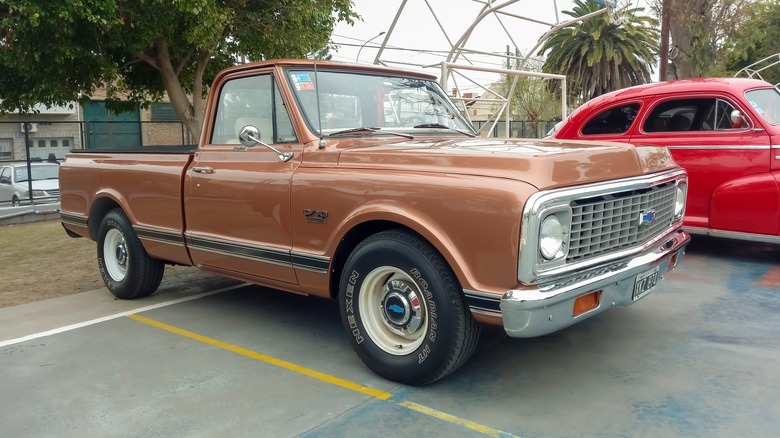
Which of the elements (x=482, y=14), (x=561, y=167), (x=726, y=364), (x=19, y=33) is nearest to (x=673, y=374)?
(x=726, y=364)

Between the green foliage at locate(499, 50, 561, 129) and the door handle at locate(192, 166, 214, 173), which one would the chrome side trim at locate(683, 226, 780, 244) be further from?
the green foliage at locate(499, 50, 561, 129)

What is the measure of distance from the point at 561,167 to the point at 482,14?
1473 centimetres

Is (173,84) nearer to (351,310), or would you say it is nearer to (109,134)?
(109,134)

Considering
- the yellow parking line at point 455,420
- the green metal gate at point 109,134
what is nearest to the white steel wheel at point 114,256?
the yellow parking line at point 455,420

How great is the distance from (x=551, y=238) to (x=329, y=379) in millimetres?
1676

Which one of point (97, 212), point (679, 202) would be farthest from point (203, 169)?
point (679, 202)

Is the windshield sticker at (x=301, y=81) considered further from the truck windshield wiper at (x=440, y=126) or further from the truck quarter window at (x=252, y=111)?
the truck windshield wiper at (x=440, y=126)

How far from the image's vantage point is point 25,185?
1428cm

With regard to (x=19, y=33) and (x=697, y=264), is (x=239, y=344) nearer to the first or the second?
(x=697, y=264)

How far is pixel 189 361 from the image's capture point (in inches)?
186

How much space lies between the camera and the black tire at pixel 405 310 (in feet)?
12.5

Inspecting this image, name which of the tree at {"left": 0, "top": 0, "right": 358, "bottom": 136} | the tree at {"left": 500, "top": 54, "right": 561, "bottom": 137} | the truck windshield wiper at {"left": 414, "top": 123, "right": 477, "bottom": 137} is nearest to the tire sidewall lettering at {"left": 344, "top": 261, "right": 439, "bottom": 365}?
the truck windshield wiper at {"left": 414, "top": 123, "right": 477, "bottom": 137}

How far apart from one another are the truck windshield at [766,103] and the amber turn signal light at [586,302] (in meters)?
4.67

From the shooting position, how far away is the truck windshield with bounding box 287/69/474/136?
495 cm
